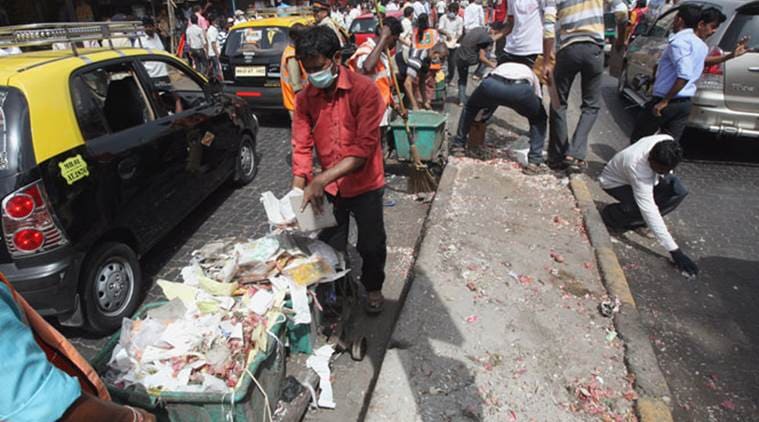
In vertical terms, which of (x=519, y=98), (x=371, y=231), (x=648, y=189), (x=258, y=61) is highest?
(x=258, y=61)

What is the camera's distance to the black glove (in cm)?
411

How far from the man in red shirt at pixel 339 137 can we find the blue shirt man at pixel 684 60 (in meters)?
4.07

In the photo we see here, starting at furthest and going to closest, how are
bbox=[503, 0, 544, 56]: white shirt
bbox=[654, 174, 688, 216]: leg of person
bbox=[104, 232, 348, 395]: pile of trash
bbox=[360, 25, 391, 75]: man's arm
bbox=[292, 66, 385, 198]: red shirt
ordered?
bbox=[503, 0, 544, 56]: white shirt → bbox=[360, 25, 391, 75]: man's arm → bbox=[654, 174, 688, 216]: leg of person → bbox=[292, 66, 385, 198]: red shirt → bbox=[104, 232, 348, 395]: pile of trash

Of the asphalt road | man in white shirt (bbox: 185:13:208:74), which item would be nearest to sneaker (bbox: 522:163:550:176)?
the asphalt road

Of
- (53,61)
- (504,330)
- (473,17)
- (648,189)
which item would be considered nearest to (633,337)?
(504,330)

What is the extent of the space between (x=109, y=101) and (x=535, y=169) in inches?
185

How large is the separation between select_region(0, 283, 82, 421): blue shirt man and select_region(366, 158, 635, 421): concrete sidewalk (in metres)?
1.82

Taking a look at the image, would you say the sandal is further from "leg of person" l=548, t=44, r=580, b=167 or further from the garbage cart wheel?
"leg of person" l=548, t=44, r=580, b=167

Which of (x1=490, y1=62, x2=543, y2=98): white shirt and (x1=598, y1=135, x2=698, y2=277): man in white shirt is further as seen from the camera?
(x1=490, y1=62, x2=543, y2=98): white shirt

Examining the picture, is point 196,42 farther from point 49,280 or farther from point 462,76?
point 49,280

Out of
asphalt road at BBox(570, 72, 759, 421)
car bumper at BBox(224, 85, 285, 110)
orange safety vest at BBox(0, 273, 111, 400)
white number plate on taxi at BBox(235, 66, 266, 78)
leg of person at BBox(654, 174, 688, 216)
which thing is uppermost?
white number plate on taxi at BBox(235, 66, 266, 78)

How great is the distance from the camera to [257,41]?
812cm

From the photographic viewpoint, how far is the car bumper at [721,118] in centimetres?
592

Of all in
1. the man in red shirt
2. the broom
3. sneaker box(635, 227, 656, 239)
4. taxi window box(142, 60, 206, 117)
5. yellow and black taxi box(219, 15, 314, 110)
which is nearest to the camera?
the man in red shirt
